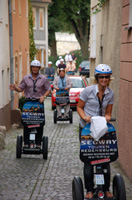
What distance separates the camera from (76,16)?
52.6 metres

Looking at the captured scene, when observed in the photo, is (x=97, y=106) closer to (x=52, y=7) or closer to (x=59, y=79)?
(x=59, y=79)

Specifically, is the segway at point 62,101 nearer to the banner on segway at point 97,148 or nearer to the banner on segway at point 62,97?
the banner on segway at point 62,97

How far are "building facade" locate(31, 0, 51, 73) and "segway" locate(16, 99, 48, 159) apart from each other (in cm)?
3547

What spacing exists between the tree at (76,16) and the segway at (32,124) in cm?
4165

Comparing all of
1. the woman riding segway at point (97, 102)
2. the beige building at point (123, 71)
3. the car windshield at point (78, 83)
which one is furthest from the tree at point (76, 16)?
the woman riding segway at point (97, 102)

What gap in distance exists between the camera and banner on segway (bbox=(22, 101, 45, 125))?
925 cm

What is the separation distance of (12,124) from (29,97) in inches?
267

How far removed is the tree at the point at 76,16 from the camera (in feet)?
167

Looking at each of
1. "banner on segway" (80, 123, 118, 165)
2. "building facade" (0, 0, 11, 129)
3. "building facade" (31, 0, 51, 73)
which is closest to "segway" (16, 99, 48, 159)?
"banner on segway" (80, 123, 118, 165)

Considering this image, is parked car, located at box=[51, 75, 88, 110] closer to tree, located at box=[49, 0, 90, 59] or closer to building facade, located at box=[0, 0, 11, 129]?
building facade, located at box=[0, 0, 11, 129]

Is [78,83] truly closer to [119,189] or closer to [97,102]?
[97,102]

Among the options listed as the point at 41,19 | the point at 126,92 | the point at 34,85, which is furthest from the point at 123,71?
the point at 41,19

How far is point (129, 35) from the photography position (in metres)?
8.24

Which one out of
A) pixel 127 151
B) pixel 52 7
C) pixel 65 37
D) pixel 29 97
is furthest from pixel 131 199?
pixel 65 37
